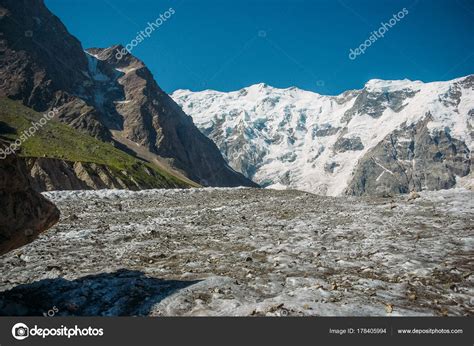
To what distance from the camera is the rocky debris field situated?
429 inches

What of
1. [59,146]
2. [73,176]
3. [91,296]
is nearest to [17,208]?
[91,296]

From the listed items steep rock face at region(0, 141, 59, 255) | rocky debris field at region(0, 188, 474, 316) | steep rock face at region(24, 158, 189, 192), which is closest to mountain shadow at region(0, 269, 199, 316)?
rocky debris field at region(0, 188, 474, 316)

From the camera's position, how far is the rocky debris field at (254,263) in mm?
10898

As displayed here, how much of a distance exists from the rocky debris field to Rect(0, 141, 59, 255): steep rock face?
4.90ft

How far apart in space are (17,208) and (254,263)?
305 inches

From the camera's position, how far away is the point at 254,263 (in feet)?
50.6

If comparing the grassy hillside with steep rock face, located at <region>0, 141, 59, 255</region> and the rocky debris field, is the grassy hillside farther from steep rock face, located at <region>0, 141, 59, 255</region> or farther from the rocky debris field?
steep rock face, located at <region>0, 141, 59, 255</region>

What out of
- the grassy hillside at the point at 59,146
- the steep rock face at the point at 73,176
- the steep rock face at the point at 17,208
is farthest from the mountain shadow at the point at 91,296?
the grassy hillside at the point at 59,146

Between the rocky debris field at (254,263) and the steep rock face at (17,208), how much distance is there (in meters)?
1.49

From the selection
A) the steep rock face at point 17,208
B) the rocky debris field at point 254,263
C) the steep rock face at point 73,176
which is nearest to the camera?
the rocky debris field at point 254,263

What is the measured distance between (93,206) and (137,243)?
13319mm

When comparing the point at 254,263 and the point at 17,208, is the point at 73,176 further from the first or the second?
the point at 17,208

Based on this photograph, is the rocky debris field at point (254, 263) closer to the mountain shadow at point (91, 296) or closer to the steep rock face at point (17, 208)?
the mountain shadow at point (91, 296)
